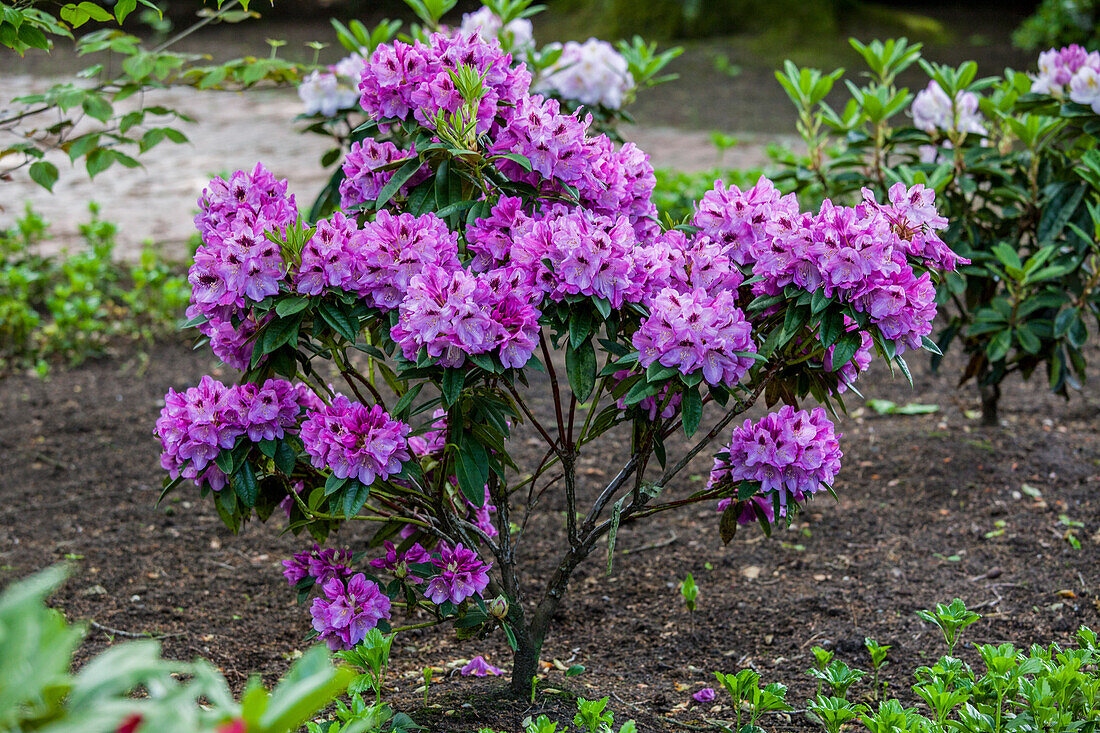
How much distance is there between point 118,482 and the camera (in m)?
3.29

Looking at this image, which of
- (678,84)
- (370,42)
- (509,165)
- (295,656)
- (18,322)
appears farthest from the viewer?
(678,84)

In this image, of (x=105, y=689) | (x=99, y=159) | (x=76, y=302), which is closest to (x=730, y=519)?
(x=105, y=689)

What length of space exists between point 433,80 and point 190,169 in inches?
244

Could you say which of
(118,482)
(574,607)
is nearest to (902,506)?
(574,607)

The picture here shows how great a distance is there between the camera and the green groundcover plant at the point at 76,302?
13.9 ft

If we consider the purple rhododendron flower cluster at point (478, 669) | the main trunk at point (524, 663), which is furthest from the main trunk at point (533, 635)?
the purple rhododendron flower cluster at point (478, 669)

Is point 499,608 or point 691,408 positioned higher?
point 691,408

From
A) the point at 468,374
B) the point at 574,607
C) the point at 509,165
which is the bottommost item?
the point at 574,607

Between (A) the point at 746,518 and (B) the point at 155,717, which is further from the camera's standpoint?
(A) the point at 746,518

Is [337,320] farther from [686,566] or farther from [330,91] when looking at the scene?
[686,566]

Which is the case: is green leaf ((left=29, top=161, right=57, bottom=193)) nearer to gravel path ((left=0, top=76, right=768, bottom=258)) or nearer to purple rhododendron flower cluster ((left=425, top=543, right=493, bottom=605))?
purple rhododendron flower cluster ((left=425, top=543, right=493, bottom=605))

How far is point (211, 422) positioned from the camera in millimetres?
1687

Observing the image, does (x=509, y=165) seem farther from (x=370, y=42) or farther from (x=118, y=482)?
(x=118, y=482)

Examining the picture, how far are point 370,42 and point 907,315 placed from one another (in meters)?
1.96
